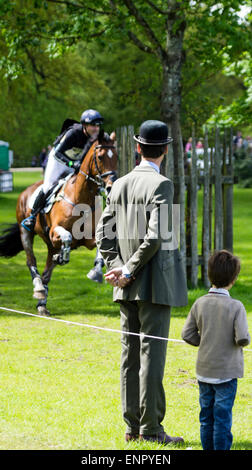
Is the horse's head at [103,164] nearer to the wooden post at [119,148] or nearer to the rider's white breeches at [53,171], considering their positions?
the rider's white breeches at [53,171]

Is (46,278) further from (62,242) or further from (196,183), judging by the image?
(196,183)

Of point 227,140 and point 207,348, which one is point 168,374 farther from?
point 227,140

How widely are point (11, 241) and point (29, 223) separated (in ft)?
3.41

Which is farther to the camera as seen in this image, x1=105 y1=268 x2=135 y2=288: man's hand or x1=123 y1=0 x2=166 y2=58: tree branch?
x1=123 y1=0 x2=166 y2=58: tree branch

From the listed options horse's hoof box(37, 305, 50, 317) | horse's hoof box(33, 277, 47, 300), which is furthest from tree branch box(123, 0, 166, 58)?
horse's hoof box(37, 305, 50, 317)

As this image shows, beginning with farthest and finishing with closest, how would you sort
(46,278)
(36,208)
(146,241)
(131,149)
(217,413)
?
(131,149)
(46,278)
(36,208)
(146,241)
(217,413)

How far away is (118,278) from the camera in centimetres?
508

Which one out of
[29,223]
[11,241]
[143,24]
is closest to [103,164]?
[29,223]

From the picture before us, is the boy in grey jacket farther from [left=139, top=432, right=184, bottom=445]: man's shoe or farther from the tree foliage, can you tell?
the tree foliage

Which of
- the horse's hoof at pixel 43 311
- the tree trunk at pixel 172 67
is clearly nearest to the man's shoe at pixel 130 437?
the horse's hoof at pixel 43 311

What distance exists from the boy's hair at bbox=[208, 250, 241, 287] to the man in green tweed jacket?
49 centimetres

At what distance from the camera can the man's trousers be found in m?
4.94

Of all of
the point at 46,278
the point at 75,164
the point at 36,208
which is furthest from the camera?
the point at 46,278

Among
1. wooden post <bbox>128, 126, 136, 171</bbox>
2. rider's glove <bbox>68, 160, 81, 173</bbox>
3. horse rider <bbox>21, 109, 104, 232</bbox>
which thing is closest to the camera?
horse rider <bbox>21, 109, 104, 232</bbox>
